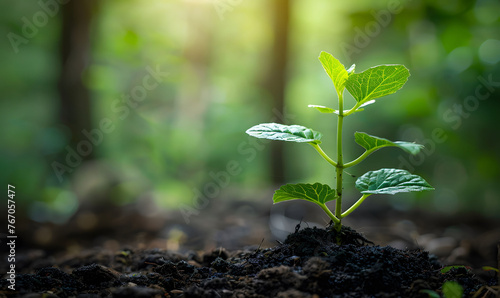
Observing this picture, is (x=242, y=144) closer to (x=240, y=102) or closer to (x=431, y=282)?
Result: (x=240, y=102)

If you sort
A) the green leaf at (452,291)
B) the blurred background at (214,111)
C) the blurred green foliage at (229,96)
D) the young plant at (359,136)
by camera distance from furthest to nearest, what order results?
the blurred green foliage at (229,96) → the blurred background at (214,111) → the young plant at (359,136) → the green leaf at (452,291)

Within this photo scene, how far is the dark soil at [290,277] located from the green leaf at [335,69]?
47cm

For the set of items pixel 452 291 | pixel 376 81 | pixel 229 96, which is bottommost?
pixel 452 291

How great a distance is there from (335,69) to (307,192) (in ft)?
1.24

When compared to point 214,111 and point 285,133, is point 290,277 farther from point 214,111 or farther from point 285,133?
point 214,111

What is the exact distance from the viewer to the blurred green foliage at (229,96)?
12.4 feet

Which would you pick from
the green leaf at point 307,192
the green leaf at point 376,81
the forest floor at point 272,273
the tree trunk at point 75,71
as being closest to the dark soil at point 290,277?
the forest floor at point 272,273

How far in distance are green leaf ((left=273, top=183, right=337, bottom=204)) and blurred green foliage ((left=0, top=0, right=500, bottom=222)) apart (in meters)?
2.56

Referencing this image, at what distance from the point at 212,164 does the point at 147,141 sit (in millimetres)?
1912

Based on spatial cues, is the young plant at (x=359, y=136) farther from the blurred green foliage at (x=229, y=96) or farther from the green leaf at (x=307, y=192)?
the blurred green foliage at (x=229, y=96)

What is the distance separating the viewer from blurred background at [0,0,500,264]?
3432 mm

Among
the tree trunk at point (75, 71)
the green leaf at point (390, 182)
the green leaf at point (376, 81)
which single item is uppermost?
the tree trunk at point (75, 71)

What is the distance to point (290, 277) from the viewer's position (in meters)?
0.96

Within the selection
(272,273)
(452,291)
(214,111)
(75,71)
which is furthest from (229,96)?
(452,291)
